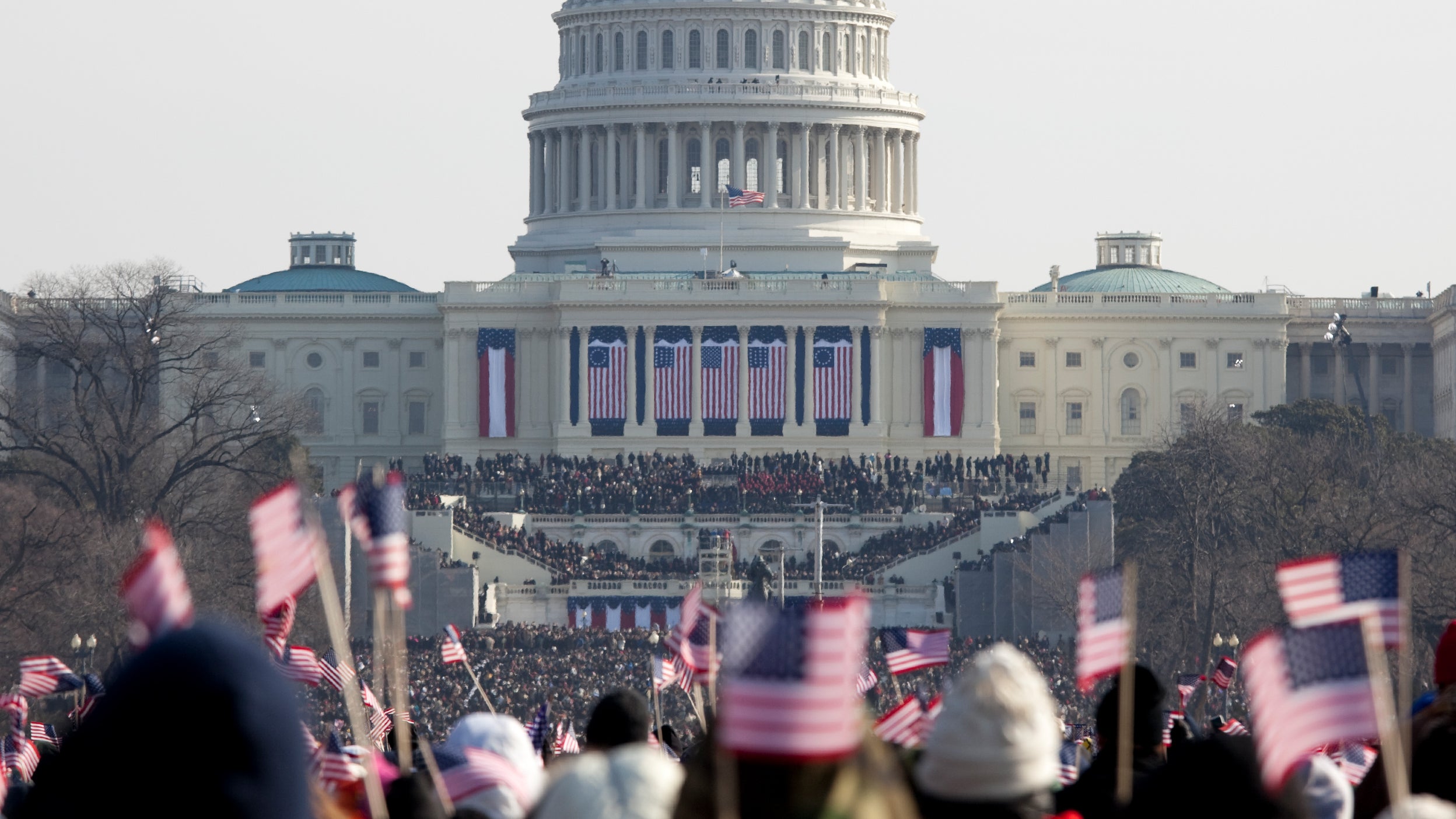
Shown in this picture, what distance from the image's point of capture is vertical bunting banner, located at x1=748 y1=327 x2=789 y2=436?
14075 cm

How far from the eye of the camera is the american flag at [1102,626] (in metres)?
15.0

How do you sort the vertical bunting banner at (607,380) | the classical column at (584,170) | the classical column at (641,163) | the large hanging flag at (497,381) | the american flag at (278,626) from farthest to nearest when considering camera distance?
the classical column at (584,170) → the classical column at (641,163) → the large hanging flag at (497,381) → the vertical bunting banner at (607,380) → the american flag at (278,626)

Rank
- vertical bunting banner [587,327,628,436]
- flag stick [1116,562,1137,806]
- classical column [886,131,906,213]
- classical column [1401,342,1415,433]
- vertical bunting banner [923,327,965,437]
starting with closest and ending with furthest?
1. flag stick [1116,562,1137,806]
2. vertical bunting banner [587,327,628,436]
3. vertical bunting banner [923,327,965,437]
4. classical column [1401,342,1415,433]
5. classical column [886,131,906,213]

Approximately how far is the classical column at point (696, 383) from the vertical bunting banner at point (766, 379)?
2.05 meters

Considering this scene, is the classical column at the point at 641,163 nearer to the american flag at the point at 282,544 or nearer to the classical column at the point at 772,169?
the classical column at the point at 772,169

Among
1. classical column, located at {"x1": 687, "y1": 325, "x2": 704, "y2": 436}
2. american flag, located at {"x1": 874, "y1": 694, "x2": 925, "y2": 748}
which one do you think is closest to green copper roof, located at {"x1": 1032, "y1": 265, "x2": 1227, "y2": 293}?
classical column, located at {"x1": 687, "y1": 325, "x2": 704, "y2": 436}

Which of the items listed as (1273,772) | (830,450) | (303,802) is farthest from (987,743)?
(830,450)

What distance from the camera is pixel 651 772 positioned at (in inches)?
372

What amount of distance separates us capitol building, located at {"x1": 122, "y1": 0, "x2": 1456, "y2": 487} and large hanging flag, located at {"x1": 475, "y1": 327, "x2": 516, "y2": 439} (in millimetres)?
141

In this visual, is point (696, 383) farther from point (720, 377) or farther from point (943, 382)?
point (943, 382)

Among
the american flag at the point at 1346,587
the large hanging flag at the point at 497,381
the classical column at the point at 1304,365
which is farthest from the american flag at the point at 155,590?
the classical column at the point at 1304,365

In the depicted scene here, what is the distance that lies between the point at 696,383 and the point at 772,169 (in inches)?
710

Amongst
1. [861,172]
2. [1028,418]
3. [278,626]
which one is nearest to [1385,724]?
[278,626]

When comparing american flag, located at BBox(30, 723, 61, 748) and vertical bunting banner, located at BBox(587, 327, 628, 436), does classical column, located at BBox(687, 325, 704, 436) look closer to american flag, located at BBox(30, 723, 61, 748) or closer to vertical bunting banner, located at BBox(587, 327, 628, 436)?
vertical bunting banner, located at BBox(587, 327, 628, 436)
